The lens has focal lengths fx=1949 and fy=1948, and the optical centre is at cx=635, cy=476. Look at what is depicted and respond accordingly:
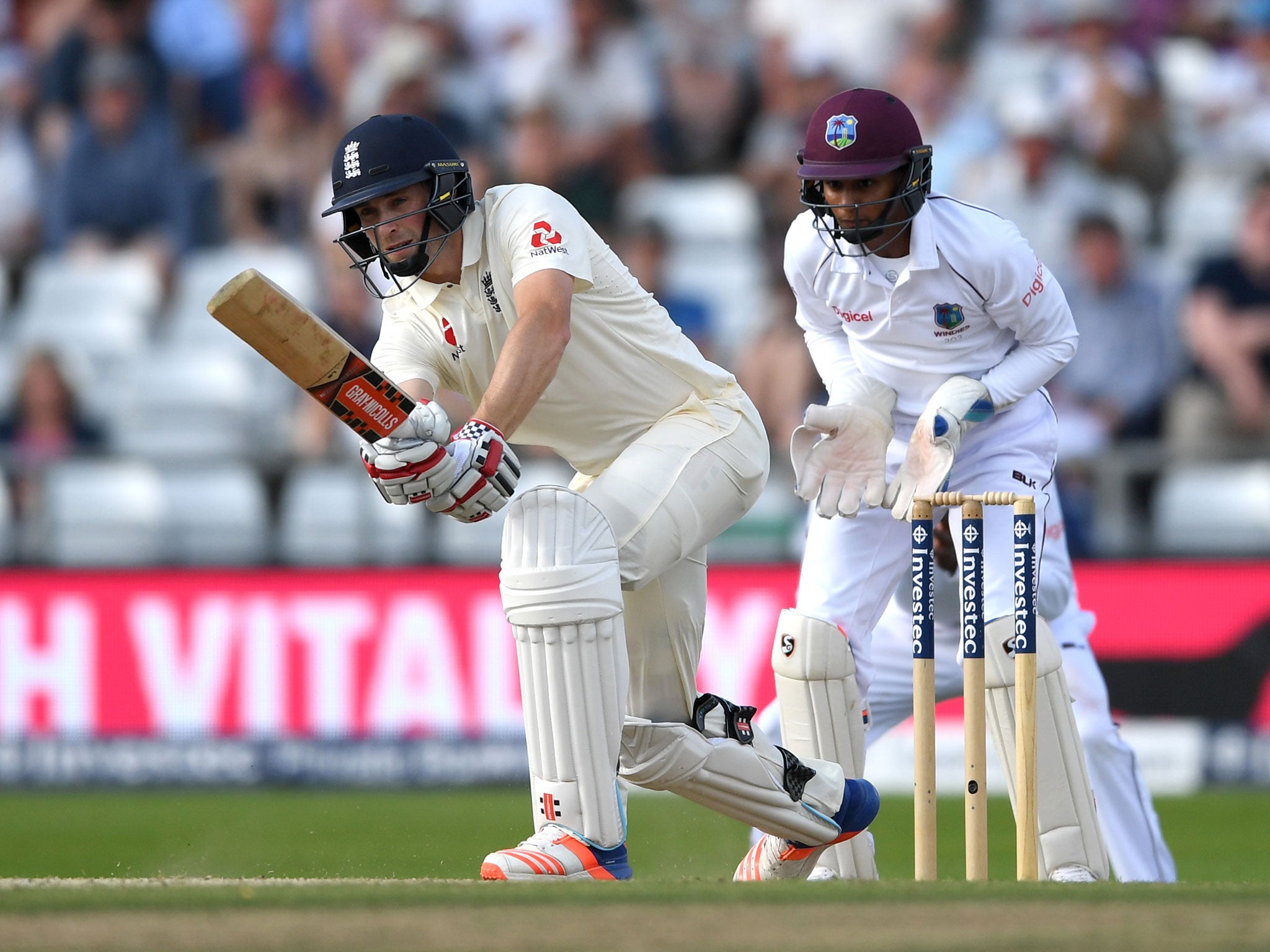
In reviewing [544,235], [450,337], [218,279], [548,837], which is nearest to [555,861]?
[548,837]

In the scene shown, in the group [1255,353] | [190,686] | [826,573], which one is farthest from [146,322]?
[826,573]

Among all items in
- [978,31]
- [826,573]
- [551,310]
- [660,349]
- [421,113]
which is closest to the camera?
[551,310]

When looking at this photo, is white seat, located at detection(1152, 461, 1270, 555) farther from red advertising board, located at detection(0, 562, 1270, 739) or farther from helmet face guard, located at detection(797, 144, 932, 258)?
helmet face guard, located at detection(797, 144, 932, 258)

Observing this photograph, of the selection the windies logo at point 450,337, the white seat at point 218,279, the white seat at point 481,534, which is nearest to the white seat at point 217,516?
the white seat at point 481,534

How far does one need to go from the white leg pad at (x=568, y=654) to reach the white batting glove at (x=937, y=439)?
3.03 feet

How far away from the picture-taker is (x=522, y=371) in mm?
4016

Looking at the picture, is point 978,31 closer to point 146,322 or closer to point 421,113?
point 421,113

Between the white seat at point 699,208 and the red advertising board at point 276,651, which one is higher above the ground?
the white seat at point 699,208

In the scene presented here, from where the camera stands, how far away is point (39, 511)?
27.8ft

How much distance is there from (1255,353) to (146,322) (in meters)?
5.52

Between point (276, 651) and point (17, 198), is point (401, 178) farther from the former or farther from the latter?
point (17, 198)

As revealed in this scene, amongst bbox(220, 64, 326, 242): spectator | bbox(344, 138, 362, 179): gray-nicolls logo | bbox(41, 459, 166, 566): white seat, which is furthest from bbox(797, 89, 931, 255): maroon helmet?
bbox(220, 64, 326, 242): spectator

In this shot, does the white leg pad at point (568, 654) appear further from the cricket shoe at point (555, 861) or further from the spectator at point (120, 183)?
the spectator at point (120, 183)

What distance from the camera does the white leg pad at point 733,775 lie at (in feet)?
14.0
